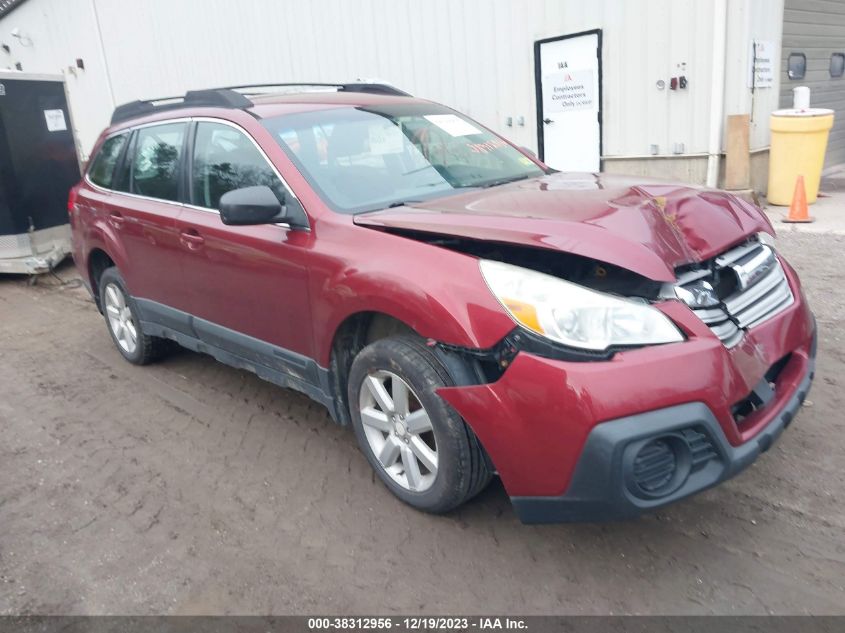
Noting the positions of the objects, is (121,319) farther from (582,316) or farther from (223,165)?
(582,316)

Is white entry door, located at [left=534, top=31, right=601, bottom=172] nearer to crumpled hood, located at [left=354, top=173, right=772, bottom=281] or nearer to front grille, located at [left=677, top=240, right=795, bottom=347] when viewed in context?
crumpled hood, located at [left=354, top=173, right=772, bottom=281]

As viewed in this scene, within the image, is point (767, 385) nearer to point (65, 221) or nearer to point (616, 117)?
point (616, 117)

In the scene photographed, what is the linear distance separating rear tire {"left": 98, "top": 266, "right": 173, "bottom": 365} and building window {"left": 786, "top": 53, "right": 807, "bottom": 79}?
9.26 metres

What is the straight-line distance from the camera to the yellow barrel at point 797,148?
862 centimetres

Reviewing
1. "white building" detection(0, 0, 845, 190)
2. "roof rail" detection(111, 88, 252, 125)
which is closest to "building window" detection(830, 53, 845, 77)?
"white building" detection(0, 0, 845, 190)

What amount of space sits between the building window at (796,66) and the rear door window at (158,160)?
9009 mm

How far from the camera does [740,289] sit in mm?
2918

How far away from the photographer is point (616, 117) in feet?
30.5

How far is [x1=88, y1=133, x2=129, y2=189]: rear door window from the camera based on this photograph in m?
5.09

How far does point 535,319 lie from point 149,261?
3.00 meters

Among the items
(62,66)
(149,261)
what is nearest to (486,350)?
(149,261)

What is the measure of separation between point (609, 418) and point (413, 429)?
37.1 inches

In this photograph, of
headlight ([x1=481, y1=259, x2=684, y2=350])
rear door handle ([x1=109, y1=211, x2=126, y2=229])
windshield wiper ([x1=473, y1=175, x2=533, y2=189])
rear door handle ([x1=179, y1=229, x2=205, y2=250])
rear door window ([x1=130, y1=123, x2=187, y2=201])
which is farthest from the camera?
rear door handle ([x1=109, y1=211, x2=126, y2=229])

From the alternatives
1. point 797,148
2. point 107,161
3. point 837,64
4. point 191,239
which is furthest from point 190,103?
point 837,64
